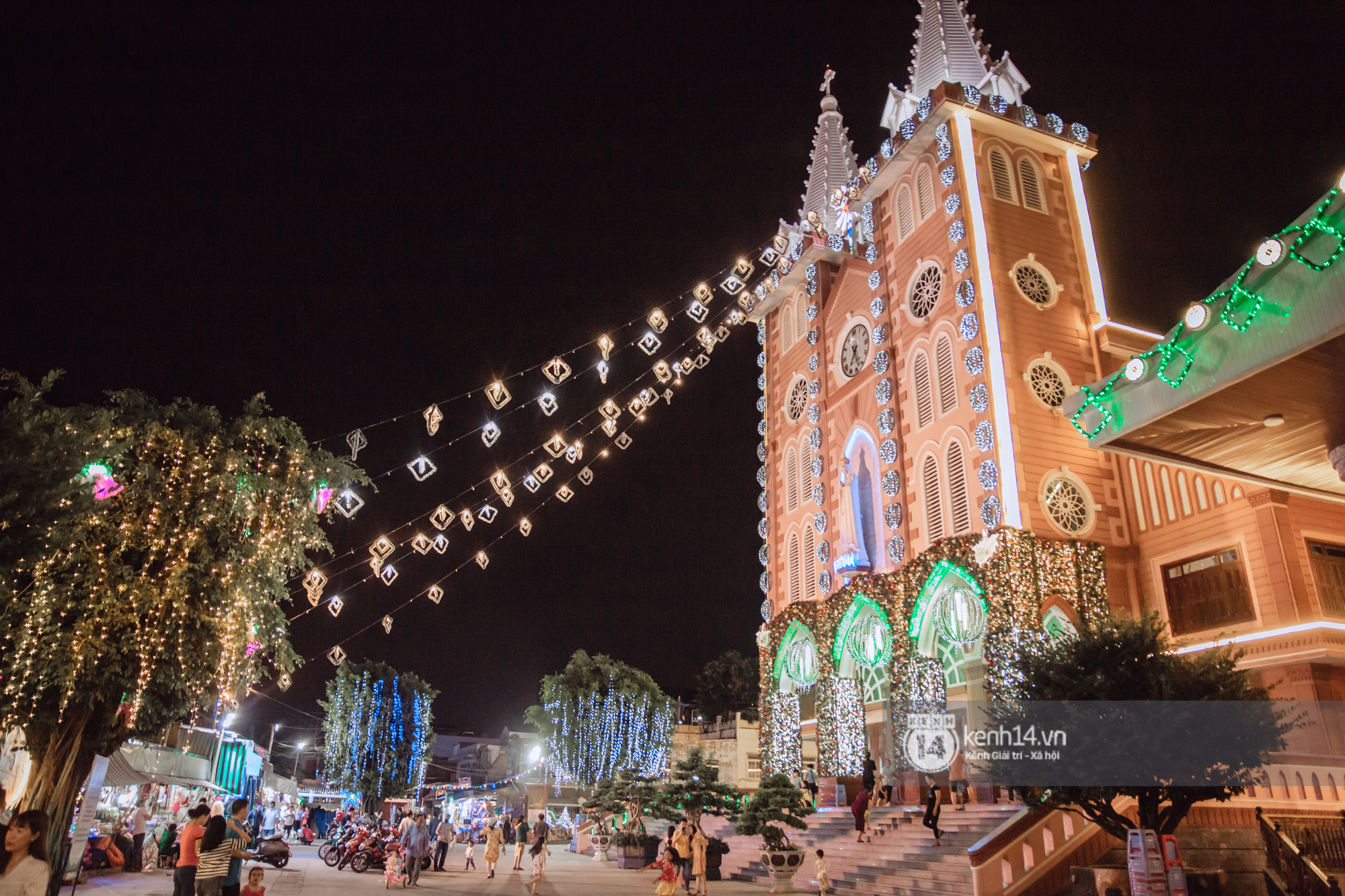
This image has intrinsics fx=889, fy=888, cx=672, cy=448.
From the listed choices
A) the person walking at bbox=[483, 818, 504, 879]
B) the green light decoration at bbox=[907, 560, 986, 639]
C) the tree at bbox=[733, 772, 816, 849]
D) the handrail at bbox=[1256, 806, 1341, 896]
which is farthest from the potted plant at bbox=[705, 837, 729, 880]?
the handrail at bbox=[1256, 806, 1341, 896]

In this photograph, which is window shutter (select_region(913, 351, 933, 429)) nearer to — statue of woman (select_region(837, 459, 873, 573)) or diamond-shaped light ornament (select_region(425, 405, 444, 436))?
statue of woman (select_region(837, 459, 873, 573))

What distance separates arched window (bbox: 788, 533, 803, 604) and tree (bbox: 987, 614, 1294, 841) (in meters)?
18.3

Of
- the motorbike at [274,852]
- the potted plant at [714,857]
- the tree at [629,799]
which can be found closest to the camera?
the motorbike at [274,852]

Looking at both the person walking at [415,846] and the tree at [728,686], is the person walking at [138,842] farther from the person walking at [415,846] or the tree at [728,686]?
the tree at [728,686]

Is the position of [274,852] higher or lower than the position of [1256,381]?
lower

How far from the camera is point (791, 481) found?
34.3m

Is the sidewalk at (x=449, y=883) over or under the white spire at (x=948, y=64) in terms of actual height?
under

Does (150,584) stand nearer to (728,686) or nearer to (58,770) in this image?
(58,770)

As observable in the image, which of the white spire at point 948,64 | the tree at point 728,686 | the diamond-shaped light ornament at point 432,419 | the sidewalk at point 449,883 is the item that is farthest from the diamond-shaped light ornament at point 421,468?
the tree at point 728,686

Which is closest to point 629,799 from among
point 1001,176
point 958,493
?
point 958,493

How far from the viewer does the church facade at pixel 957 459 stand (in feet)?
71.2

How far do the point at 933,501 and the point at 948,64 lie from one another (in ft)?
52.0

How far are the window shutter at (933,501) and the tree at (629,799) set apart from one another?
11.1 metres

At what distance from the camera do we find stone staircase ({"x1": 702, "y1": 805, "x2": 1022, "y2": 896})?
15906 millimetres
